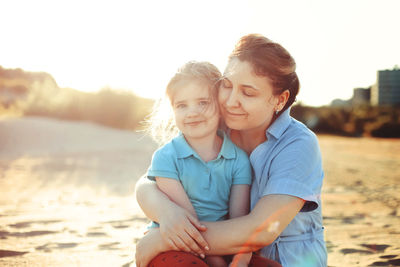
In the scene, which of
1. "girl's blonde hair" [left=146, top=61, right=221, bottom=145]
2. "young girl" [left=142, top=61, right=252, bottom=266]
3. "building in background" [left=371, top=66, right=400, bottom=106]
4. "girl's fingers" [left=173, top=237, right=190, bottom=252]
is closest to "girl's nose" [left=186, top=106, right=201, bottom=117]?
"young girl" [left=142, top=61, right=252, bottom=266]

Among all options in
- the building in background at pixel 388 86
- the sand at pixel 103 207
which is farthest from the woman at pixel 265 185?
the building in background at pixel 388 86

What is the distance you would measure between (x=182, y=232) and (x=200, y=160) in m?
0.56

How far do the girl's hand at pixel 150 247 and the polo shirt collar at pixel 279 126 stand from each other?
0.96 metres

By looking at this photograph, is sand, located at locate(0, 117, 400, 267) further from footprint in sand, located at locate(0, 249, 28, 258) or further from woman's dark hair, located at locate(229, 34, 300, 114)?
woman's dark hair, located at locate(229, 34, 300, 114)

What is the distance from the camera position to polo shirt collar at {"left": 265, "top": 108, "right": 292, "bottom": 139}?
245 cm

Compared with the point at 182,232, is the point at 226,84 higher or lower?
higher

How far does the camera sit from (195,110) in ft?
8.36

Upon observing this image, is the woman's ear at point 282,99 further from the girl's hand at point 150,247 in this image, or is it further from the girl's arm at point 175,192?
the girl's hand at point 150,247

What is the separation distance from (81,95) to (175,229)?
18.9 m

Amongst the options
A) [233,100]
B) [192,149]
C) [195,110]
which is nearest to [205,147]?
[192,149]

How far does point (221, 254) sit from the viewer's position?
7.18 feet

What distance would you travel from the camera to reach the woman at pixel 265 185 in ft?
7.05

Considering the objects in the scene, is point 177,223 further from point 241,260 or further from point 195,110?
point 195,110

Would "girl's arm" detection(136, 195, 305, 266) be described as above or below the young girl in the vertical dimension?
below
